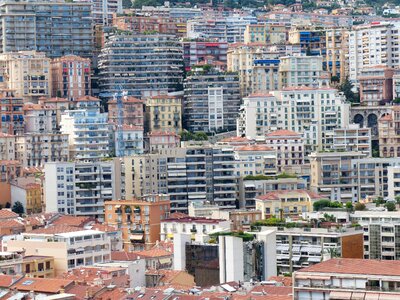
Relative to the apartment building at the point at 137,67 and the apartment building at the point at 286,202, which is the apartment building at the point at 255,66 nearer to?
the apartment building at the point at 137,67

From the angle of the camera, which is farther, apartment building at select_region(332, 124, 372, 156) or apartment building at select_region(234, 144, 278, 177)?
apartment building at select_region(332, 124, 372, 156)

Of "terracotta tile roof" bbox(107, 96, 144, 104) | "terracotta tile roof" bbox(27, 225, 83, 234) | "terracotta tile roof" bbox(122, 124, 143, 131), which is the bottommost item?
"terracotta tile roof" bbox(27, 225, 83, 234)

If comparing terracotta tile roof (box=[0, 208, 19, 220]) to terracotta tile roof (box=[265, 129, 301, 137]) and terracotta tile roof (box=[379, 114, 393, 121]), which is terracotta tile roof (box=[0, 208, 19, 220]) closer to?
terracotta tile roof (box=[265, 129, 301, 137])

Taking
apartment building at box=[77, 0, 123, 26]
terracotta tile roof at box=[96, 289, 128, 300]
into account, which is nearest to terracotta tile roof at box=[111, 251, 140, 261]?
terracotta tile roof at box=[96, 289, 128, 300]

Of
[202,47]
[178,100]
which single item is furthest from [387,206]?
[202,47]

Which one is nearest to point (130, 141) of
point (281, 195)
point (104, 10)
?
point (281, 195)

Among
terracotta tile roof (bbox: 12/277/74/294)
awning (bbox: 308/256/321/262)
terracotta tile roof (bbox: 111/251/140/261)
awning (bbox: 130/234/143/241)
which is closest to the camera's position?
terracotta tile roof (bbox: 12/277/74/294)
